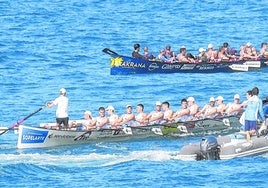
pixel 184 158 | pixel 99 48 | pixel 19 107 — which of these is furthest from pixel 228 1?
pixel 184 158

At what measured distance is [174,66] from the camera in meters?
62.4

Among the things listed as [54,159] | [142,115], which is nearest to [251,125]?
[142,115]

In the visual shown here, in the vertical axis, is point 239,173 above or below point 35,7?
below

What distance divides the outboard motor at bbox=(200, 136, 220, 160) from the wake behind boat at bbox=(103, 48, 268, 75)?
18.2 m

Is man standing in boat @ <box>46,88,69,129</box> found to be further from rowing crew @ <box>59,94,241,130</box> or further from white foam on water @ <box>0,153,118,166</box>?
white foam on water @ <box>0,153,118,166</box>

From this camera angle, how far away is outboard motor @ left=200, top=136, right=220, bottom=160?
43438 mm

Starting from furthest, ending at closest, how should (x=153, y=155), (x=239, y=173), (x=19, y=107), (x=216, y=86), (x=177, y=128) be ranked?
(x=216, y=86), (x=19, y=107), (x=177, y=128), (x=153, y=155), (x=239, y=173)

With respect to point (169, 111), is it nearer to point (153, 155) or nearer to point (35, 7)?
point (153, 155)

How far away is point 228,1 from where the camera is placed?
8962 cm

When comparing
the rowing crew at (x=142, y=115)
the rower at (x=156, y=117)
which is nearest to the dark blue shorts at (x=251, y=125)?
the rowing crew at (x=142, y=115)

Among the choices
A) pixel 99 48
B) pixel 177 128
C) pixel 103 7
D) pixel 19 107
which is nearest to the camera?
pixel 177 128

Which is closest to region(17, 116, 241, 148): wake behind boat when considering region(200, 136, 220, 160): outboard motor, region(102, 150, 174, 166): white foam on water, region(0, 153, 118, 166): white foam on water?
region(0, 153, 118, 166): white foam on water

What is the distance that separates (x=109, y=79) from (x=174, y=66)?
3.44 metres

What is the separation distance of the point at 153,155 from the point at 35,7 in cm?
4378
